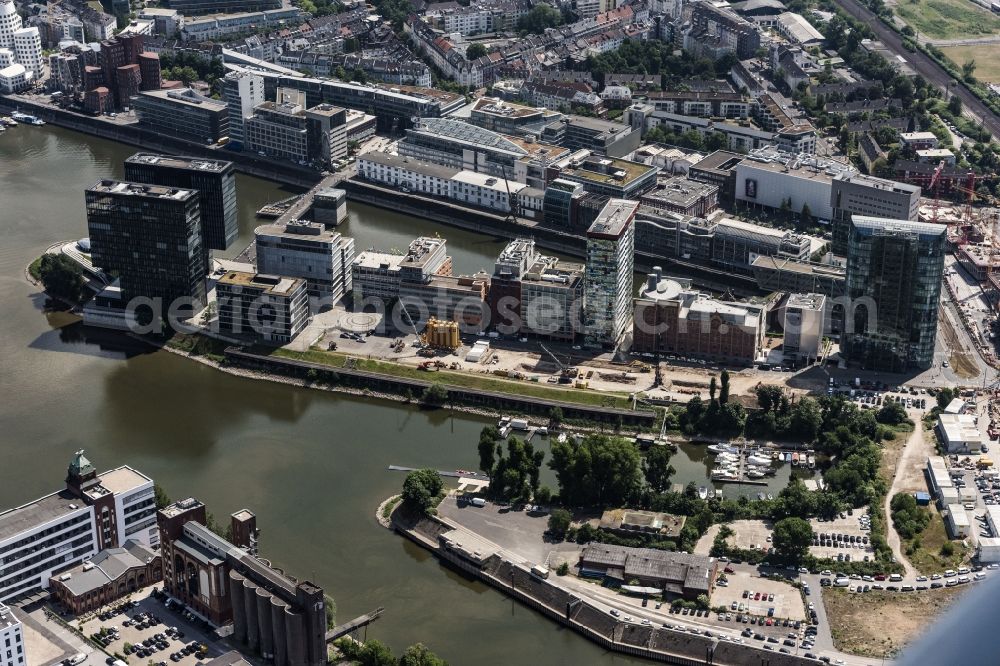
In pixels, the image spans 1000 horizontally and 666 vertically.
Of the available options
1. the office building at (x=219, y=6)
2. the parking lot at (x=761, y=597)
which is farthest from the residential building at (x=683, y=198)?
the office building at (x=219, y=6)

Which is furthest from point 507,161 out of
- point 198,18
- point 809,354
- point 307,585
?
point 307,585

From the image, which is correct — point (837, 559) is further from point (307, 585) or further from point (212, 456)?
point (212, 456)

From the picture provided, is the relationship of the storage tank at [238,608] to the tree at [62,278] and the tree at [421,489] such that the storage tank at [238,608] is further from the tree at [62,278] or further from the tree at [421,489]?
the tree at [62,278]

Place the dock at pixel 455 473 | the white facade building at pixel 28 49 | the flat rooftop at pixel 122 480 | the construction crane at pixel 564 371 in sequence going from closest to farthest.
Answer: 1. the flat rooftop at pixel 122 480
2. the dock at pixel 455 473
3. the construction crane at pixel 564 371
4. the white facade building at pixel 28 49

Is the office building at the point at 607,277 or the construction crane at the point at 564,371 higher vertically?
Answer: the office building at the point at 607,277

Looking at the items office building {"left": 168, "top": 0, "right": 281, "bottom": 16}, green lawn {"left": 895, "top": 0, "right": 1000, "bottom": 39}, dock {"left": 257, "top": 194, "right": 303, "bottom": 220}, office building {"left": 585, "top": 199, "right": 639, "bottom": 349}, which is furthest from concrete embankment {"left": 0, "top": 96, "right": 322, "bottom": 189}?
green lawn {"left": 895, "top": 0, "right": 1000, "bottom": 39}

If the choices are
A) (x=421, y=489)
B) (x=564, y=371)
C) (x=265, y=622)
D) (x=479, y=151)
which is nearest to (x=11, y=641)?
(x=265, y=622)

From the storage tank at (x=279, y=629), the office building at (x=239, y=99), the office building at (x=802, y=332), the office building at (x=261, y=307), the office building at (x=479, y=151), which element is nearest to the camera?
the storage tank at (x=279, y=629)
